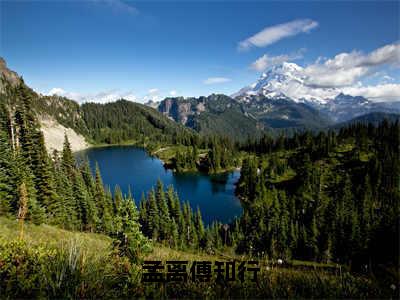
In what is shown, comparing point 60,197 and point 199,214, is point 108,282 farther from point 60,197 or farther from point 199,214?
point 199,214

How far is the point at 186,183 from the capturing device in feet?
412

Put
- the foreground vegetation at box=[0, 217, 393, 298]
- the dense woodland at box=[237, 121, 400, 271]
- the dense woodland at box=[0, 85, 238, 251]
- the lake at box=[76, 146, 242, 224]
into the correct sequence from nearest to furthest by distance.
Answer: the foreground vegetation at box=[0, 217, 393, 298] < the dense woodland at box=[0, 85, 238, 251] < the dense woodland at box=[237, 121, 400, 271] < the lake at box=[76, 146, 242, 224]

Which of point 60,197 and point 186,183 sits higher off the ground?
point 60,197

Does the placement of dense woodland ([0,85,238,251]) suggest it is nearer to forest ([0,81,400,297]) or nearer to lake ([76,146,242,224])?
forest ([0,81,400,297])

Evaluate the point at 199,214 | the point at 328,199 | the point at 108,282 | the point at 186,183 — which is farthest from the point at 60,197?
the point at 186,183

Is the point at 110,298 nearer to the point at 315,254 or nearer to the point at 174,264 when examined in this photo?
the point at 174,264

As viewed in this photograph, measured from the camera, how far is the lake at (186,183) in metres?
90.5

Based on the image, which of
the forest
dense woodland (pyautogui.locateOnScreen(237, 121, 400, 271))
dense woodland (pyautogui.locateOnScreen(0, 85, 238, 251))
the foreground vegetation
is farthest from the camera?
dense woodland (pyautogui.locateOnScreen(237, 121, 400, 271))

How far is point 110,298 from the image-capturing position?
177 inches

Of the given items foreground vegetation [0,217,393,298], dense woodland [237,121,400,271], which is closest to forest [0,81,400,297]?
foreground vegetation [0,217,393,298]

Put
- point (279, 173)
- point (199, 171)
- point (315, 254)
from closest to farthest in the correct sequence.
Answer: point (315, 254), point (279, 173), point (199, 171)

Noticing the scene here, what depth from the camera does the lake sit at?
90.5 meters

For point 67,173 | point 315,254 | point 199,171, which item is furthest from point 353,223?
point 199,171

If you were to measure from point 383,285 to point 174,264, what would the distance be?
186 inches
